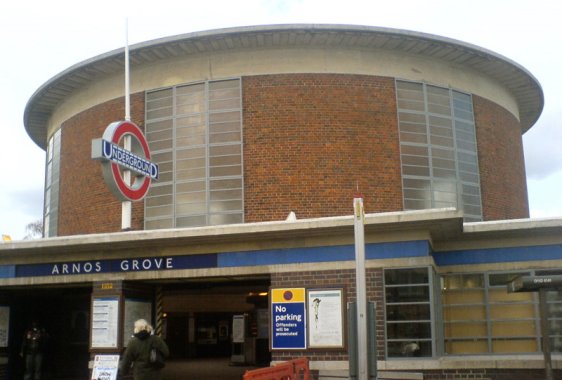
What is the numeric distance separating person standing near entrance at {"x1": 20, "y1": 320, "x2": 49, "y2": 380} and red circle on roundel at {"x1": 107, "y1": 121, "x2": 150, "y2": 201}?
4.74 meters

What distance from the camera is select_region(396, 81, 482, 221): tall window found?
21.7 meters

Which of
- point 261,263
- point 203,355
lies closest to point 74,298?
point 261,263

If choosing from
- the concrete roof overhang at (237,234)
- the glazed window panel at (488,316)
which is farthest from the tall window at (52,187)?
the glazed window panel at (488,316)

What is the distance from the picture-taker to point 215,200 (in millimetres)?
21203

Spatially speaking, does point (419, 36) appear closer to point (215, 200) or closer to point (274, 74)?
point (274, 74)

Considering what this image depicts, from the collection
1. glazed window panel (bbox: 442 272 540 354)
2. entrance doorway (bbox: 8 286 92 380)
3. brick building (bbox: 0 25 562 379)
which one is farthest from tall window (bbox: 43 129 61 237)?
glazed window panel (bbox: 442 272 540 354)

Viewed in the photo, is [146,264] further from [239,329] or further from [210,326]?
[210,326]

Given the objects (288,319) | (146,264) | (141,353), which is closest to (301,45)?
(146,264)

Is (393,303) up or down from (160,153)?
down

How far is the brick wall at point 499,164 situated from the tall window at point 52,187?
15166 mm

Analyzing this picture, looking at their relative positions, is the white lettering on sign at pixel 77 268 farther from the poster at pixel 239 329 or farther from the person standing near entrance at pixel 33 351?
the poster at pixel 239 329

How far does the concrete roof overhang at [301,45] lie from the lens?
2114cm

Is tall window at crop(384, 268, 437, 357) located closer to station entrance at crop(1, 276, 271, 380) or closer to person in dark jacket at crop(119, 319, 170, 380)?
station entrance at crop(1, 276, 271, 380)

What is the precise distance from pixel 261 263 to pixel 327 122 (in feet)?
24.5
